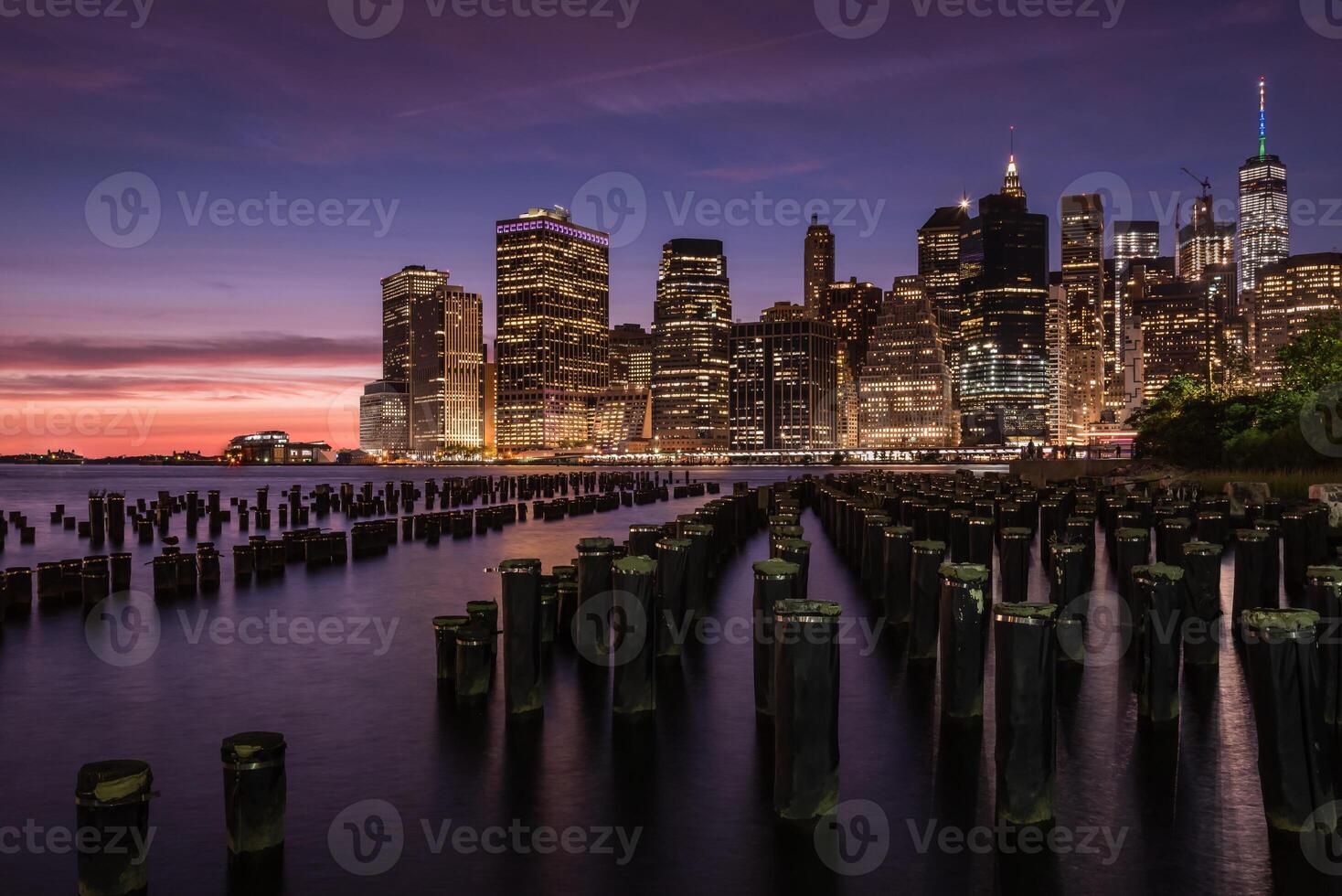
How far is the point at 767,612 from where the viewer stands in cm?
969

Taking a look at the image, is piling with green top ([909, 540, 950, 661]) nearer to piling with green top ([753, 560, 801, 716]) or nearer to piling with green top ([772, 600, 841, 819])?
piling with green top ([753, 560, 801, 716])

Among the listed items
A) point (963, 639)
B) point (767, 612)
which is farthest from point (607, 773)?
point (963, 639)

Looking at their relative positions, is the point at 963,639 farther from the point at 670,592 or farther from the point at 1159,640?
the point at 670,592

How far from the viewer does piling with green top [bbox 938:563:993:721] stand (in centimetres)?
907

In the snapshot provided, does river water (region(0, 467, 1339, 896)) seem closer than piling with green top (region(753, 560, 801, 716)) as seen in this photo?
Yes

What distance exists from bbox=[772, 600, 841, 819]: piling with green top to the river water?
0.34 meters

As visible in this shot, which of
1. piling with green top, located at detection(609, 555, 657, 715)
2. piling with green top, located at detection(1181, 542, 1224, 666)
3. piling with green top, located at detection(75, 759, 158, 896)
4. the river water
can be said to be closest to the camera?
piling with green top, located at detection(75, 759, 158, 896)

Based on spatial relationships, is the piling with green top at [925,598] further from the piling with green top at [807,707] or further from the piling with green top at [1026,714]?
the piling with green top at [807,707]

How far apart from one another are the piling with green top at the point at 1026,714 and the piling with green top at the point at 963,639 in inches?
73.8

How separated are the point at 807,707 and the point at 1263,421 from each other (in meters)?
46.9

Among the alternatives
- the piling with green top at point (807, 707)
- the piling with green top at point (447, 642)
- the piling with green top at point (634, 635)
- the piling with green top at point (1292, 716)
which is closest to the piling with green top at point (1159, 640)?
the piling with green top at point (1292, 716)

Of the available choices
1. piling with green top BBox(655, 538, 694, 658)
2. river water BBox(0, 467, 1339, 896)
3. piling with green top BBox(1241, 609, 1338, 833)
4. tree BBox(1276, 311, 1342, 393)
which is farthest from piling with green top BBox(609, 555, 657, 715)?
tree BBox(1276, 311, 1342, 393)

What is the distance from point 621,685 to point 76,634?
10531 mm

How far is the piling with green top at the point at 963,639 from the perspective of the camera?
29.8 feet
